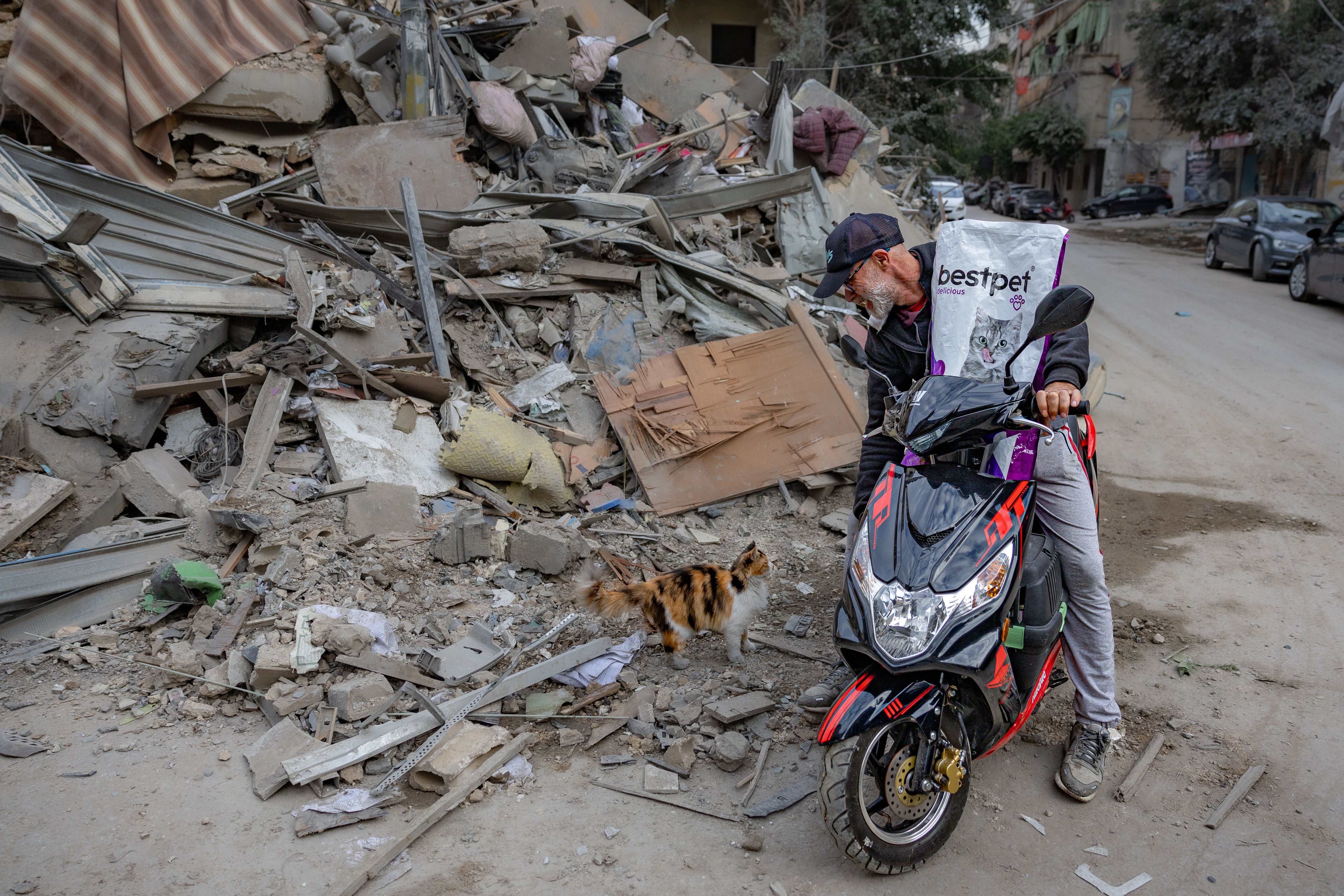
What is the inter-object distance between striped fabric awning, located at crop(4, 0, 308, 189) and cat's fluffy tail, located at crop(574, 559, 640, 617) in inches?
289

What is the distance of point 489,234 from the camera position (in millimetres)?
7035

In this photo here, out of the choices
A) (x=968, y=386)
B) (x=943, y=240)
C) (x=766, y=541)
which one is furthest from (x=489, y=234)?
(x=968, y=386)

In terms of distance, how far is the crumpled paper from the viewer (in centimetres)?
389

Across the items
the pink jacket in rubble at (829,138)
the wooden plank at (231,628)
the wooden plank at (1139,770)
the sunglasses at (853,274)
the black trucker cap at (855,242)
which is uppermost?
the pink jacket in rubble at (829,138)

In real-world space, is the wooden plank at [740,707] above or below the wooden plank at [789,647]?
above

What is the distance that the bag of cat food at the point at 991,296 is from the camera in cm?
300

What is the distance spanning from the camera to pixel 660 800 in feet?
10.3

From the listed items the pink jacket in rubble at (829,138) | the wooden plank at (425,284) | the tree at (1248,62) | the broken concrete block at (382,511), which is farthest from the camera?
the tree at (1248,62)

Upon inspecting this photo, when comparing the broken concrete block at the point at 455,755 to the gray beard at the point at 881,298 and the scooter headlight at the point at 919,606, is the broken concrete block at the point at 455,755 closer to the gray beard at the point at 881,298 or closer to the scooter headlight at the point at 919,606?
the scooter headlight at the point at 919,606

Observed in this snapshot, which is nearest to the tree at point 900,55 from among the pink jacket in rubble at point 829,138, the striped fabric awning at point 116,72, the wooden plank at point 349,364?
the pink jacket in rubble at point 829,138

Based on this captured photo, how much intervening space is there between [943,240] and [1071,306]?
0.67 m

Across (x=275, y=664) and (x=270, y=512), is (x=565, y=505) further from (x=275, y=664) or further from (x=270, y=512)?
(x=275, y=664)

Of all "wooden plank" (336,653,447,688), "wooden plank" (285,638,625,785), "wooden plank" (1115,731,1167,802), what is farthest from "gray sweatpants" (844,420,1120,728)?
"wooden plank" (336,653,447,688)

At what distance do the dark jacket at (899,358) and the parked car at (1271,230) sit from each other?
14310 millimetres
